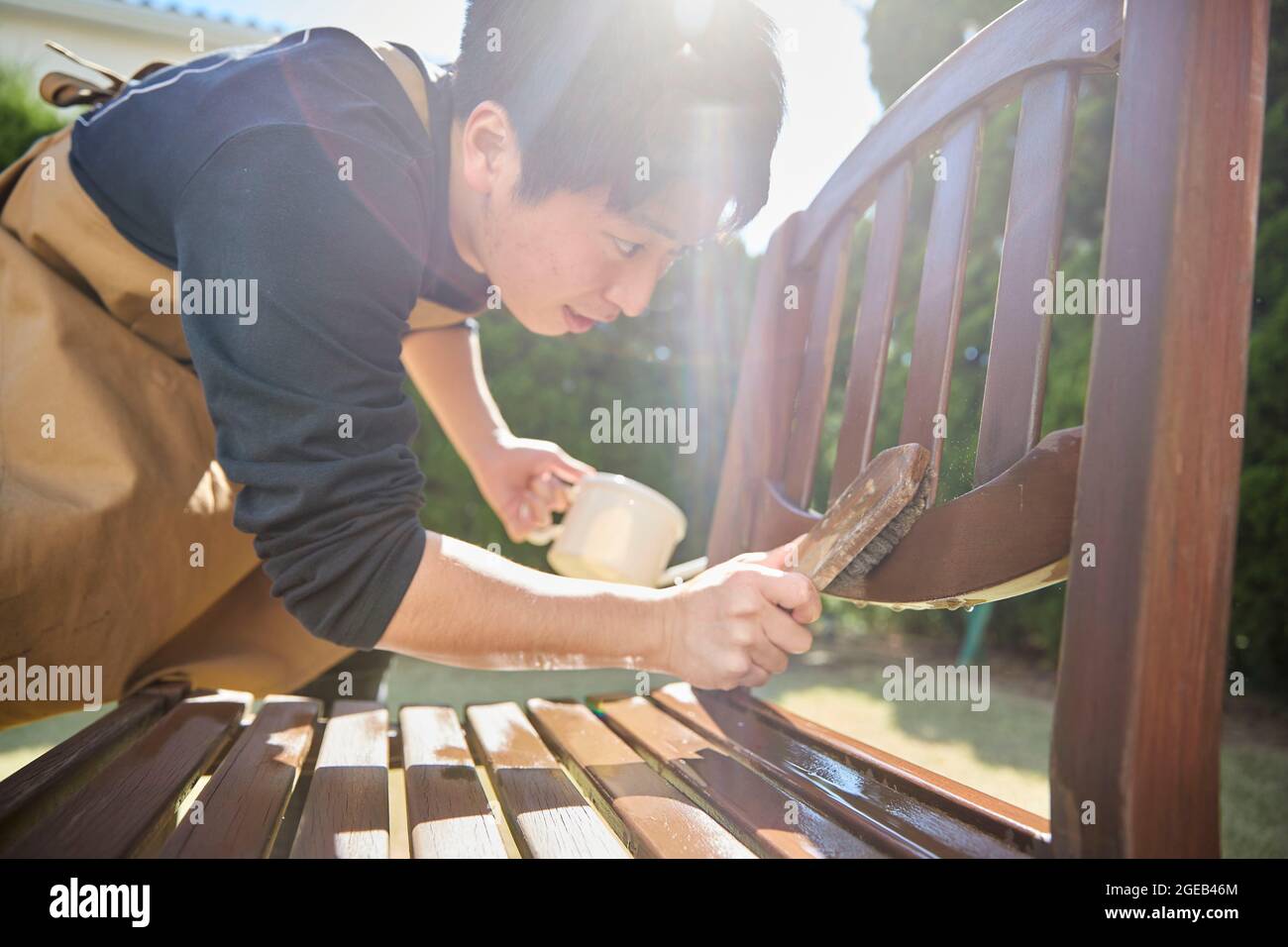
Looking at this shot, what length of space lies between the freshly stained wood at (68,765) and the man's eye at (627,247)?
83 centimetres

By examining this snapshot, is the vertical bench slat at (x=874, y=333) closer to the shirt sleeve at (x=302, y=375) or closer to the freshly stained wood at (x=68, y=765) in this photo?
the shirt sleeve at (x=302, y=375)

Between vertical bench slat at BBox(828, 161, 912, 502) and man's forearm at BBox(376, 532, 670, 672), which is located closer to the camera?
man's forearm at BBox(376, 532, 670, 672)

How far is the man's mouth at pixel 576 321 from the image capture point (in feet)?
4.15

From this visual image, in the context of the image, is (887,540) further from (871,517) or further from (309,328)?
(309,328)

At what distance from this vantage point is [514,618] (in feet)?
2.85

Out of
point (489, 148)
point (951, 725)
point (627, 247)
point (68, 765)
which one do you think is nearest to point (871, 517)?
point (627, 247)

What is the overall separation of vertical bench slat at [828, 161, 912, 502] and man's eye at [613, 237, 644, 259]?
0.30 metres

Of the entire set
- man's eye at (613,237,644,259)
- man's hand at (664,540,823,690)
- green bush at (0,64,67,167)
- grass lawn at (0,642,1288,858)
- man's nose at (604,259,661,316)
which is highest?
green bush at (0,64,67,167)

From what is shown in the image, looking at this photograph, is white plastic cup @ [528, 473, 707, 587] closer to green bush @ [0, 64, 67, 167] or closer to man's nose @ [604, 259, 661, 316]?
man's nose @ [604, 259, 661, 316]

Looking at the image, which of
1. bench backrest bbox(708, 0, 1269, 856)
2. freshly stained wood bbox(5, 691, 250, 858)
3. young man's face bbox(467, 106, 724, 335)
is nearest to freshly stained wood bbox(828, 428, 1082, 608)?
bench backrest bbox(708, 0, 1269, 856)

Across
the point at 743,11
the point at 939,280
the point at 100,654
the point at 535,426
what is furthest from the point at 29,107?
the point at 939,280

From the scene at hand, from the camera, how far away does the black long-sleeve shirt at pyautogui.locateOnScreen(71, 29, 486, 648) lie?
0.86 meters

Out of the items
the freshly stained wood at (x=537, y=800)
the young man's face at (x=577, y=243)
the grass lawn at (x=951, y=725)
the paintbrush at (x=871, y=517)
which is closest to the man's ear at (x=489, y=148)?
the young man's face at (x=577, y=243)

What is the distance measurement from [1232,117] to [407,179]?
813 mm
